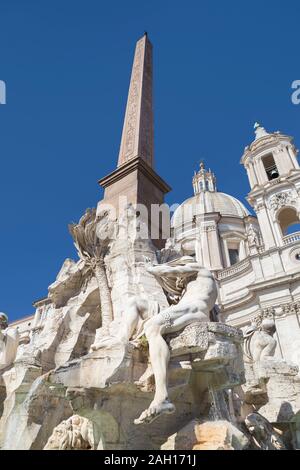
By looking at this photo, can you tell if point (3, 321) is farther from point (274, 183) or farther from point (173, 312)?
point (274, 183)

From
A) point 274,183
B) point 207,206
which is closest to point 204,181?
point 207,206

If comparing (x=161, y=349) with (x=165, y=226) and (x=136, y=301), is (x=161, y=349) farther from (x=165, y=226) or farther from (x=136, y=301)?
(x=165, y=226)

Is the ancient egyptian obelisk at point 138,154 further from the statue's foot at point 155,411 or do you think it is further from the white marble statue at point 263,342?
the statue's foot at point 155,411

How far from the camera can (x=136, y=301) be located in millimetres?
5320

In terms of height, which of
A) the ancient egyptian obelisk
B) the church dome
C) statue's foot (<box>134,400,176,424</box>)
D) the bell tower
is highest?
the church dome

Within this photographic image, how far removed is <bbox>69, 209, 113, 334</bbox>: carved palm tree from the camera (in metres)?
7.26

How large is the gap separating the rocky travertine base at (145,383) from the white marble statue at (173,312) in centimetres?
23

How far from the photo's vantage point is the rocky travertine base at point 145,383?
14.0 feet

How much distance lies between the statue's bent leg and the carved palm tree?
2.50 meters

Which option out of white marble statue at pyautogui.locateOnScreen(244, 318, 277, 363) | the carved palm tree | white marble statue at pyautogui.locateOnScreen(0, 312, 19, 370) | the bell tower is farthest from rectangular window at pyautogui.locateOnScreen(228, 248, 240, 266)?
white marble statue at pyautogui.locateOnScreen(0, 312, 19, 370)

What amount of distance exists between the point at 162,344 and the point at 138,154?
670 centimetres

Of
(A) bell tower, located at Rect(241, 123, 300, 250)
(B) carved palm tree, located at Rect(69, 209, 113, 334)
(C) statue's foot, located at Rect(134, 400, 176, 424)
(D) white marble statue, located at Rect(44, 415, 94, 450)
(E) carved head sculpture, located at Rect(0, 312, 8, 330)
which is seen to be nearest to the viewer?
(C) statue's foot, located at Rect(134, 400, 176, 424)

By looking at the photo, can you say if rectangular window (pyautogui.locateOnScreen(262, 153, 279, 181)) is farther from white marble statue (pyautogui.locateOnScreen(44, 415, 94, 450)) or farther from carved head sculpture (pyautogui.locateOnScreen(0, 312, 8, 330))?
white marble statue (pyautogui.locateOnScreen(44, 415, 94, 450))
